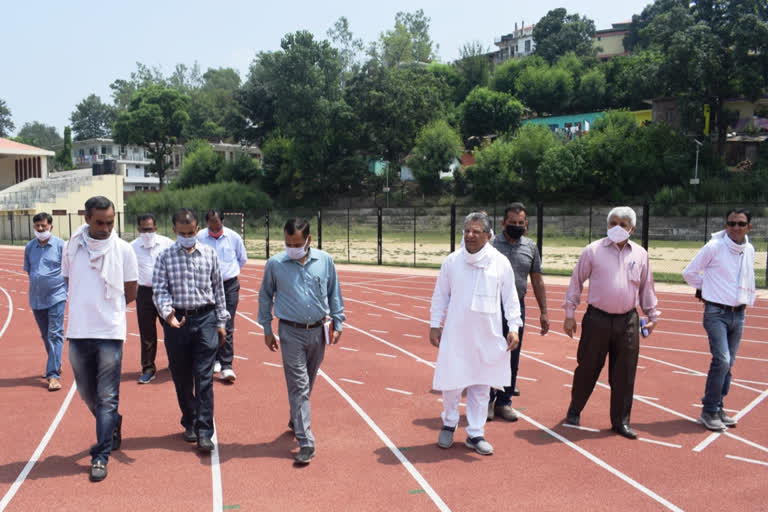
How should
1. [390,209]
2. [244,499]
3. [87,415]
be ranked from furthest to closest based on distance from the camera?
[390,209] → [87,415] → [244,499]

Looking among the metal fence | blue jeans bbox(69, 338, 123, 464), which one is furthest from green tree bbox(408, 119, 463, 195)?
blue jeans bbox(69, 338, 123, 464)

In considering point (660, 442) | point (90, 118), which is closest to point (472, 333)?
point (660, 442)

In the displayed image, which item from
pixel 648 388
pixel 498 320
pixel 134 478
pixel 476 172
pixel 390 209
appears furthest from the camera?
pixel 476 172

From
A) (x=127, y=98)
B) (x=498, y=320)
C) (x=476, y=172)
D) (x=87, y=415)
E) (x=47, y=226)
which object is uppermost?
(x=127, y=98)

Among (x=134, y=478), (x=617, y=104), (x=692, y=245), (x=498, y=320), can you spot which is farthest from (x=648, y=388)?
(x=617, y=104)

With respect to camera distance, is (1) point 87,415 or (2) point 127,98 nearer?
(1) point 87,415

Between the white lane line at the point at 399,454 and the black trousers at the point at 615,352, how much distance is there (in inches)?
73.2

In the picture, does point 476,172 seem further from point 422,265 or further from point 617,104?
point 422,265

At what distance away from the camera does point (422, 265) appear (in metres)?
22.5

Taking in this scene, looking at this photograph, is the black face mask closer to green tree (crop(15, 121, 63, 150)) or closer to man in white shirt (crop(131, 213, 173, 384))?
man in white shirt (crop(131, 213, 173, 384))

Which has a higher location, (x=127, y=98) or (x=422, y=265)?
(x=127, y=98)

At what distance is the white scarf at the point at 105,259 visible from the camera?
5000 mm

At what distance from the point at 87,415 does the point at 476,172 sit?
47.4 m

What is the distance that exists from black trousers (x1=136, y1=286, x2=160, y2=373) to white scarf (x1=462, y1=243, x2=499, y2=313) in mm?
4035
